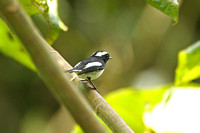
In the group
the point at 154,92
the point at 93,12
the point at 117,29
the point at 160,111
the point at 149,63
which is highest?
the point at 93,12

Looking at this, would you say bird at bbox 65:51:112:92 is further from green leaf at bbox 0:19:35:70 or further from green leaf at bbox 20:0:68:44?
green leaf at bbox 20:0:68:44

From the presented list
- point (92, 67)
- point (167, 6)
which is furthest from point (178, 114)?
point (167, 6)

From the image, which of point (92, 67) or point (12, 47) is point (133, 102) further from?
point (12, 47)

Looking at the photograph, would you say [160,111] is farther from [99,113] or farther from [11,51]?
[11,51]

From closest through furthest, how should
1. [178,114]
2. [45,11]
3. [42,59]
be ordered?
[42,59] < [45,11] < [178,114]

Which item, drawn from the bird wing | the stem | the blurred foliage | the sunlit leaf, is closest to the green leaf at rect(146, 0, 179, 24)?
the stem

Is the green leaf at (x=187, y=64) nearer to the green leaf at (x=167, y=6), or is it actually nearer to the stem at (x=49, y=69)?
the green leaf at (x=167, y=6)

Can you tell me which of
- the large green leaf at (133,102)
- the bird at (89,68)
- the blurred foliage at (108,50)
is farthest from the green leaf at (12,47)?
the blurred foliage at (108,50)

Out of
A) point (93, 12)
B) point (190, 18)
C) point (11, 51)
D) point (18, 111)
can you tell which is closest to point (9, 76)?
point (18, 111)
